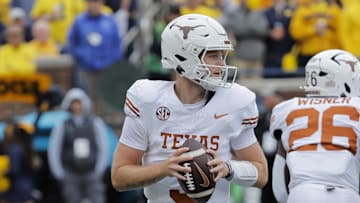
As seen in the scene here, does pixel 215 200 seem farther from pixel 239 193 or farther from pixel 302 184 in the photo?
pixel 239 193

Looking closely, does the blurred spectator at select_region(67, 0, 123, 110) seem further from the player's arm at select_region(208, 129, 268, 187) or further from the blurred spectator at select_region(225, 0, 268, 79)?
the player's arm at select_region(208, 129, 268, 187)

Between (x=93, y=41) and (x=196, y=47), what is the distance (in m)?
7.07

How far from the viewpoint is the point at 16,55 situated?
497 inches

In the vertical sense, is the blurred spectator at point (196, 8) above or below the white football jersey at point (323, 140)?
below

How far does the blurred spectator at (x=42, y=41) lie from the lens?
12812mm

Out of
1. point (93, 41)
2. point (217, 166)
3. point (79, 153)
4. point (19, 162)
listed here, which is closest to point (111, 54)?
point (93, 41)

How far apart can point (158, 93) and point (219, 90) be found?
306 millimetres

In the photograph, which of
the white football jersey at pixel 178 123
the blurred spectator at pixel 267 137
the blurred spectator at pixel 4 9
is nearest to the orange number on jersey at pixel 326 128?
the white football jersey at pixel 178 123

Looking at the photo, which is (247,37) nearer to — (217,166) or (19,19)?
(19,19)

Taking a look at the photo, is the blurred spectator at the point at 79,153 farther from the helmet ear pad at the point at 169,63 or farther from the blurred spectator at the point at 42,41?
the helmet ear pad at the point at 169,63

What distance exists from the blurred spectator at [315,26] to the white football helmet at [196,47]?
7.50 m

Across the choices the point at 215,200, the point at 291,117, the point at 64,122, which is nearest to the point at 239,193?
the point at 64,122

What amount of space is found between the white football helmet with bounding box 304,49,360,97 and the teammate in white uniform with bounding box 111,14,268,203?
106 centimetres

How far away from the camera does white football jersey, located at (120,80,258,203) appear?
5.77 metres
